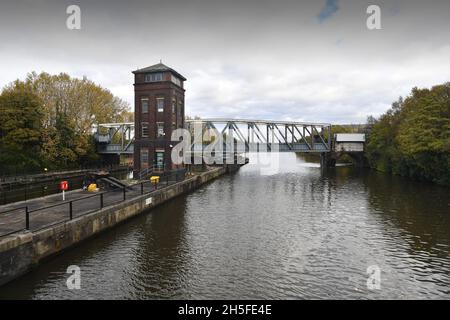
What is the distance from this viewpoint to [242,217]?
76.1ft

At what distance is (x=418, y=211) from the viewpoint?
25281 mm

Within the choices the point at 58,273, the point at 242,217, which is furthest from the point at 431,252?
the point at 58,273

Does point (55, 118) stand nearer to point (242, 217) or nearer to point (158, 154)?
point (158, 154)

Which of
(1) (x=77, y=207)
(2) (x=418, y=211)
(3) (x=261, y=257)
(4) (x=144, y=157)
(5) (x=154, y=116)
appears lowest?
(3) (x=261, y=257)

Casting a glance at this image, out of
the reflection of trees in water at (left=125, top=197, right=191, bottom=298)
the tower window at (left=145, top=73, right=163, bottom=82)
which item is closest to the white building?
the tower window at (left=145, top=73, right=163, bottom=82)

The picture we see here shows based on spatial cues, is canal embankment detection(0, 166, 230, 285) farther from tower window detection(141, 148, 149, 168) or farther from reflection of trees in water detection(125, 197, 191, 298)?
tower window detection(141, 148, 149, 168)

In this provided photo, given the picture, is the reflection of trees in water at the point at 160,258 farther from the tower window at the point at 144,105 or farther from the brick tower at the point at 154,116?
the tower window at the point at 144,105

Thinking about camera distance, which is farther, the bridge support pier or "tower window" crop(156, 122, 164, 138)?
the bridge support pier

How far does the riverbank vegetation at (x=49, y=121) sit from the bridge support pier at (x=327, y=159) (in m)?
54.3

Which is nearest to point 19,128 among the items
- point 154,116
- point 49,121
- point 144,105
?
point 49,121

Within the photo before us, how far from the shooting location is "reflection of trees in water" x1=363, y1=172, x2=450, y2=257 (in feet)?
58.7

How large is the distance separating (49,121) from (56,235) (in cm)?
5022

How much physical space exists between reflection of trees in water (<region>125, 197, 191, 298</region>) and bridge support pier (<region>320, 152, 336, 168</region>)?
61.1 meters

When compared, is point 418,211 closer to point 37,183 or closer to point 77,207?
point 77,207
